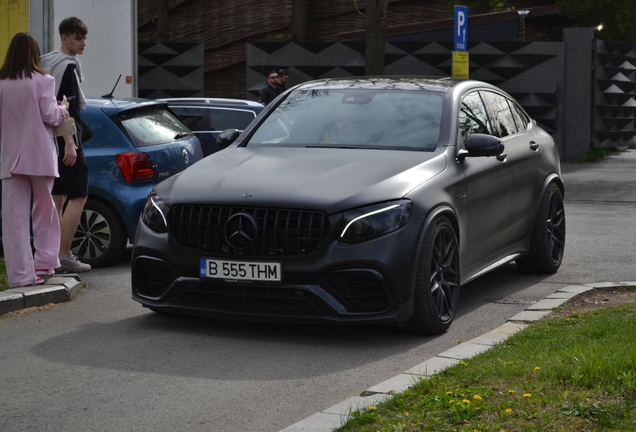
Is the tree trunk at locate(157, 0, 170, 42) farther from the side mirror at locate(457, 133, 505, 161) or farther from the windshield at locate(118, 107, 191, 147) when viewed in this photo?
the side mirror at locate(457, 133, 505, 161)

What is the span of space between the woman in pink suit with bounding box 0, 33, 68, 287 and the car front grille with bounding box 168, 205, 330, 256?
1.89 meters

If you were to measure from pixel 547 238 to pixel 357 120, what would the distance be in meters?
2.34

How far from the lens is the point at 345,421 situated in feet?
16.0

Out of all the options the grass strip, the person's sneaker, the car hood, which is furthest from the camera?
the person's sneaker

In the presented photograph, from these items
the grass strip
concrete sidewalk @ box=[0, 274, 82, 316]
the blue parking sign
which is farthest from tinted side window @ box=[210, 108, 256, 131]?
the grass strip

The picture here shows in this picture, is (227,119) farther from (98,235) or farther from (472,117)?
(472,117)

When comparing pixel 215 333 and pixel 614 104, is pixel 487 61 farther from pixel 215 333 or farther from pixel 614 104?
pixel 215 333

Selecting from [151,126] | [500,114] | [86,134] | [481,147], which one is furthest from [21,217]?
[500,114]

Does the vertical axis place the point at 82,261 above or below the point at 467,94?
below

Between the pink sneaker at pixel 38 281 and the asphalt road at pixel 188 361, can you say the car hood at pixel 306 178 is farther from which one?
the pink sneaker at pixel 38 281

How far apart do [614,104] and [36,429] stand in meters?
19.8

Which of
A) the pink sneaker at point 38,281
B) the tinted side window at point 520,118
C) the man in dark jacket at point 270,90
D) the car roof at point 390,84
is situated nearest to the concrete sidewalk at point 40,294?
the pink sneaker at point 38,281

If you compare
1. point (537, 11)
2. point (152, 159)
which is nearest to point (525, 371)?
point (152, 159)

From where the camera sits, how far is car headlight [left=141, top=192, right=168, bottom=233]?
7.20 metres
